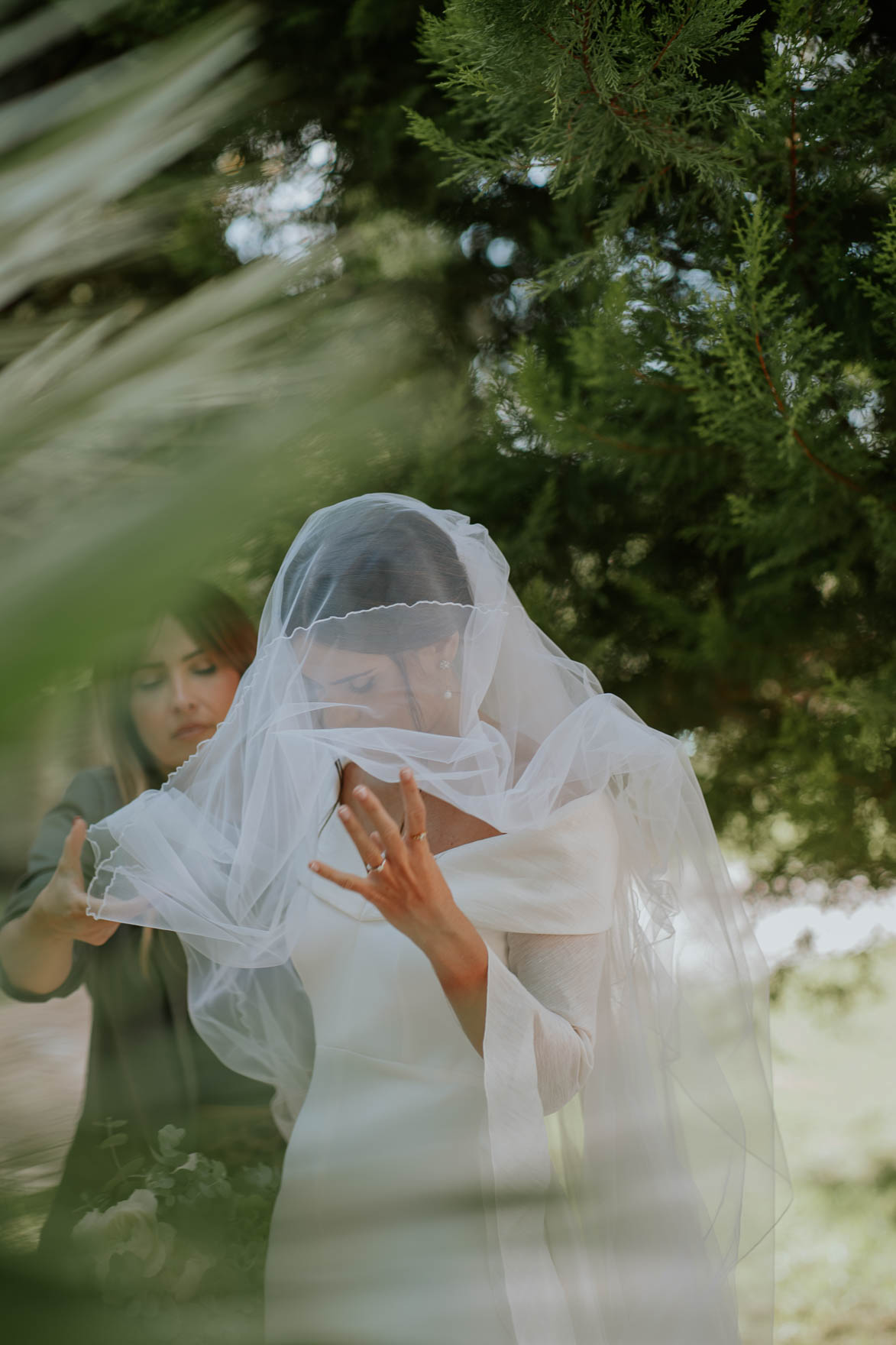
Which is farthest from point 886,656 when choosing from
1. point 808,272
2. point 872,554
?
point 808,272

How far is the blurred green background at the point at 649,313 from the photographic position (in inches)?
54.7

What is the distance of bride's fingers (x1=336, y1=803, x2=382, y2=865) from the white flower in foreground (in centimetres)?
73

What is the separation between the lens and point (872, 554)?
177 cm

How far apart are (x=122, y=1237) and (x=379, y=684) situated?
1.20 metres

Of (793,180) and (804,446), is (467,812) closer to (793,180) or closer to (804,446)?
(804,446)

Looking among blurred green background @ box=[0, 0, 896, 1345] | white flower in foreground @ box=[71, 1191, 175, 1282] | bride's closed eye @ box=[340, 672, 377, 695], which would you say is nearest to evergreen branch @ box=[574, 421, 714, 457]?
blurred green background @ box=[0, 0, 896, 1345]

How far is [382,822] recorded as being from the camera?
1049 millimetres

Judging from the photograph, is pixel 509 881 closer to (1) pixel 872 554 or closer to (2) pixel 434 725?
(2) pixel 434 725

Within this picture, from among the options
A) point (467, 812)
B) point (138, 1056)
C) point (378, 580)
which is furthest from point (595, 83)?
point (138, 1056)

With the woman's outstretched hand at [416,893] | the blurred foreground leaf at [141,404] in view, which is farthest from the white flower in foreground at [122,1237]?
the woman's outstretched hand at [416,893]

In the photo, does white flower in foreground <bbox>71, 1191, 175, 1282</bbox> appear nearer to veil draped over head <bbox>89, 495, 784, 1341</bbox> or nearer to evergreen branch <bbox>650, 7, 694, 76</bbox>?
veil draped over head <bbox>89, 495, 784, 1341</bbox>

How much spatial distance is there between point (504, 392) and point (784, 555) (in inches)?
26.4

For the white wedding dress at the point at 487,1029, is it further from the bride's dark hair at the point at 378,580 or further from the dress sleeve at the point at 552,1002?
the bride's dark hair at the point at 378,580

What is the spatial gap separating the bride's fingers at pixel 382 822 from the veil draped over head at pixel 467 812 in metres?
0.21
